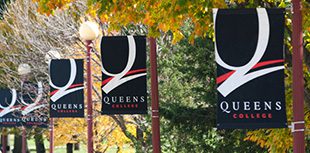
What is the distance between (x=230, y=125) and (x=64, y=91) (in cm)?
1137

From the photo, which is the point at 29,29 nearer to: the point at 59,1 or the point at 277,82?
the point at 59,1

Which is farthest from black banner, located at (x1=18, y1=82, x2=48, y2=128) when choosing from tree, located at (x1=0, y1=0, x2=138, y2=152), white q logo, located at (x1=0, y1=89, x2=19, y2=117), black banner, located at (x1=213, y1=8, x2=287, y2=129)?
black banner, located at (x1=213, y1=8, x2=287, y2=129)

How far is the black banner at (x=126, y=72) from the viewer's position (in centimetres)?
1415

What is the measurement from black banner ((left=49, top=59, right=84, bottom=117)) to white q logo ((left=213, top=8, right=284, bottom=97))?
10.5 m

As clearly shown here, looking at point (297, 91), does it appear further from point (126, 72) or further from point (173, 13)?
point (126, 72)

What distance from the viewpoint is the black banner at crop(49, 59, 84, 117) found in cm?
1970

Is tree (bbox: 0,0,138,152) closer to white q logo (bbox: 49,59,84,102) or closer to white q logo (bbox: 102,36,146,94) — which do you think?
white q logo (bbox: 49,59,84,102)

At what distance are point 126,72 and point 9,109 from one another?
16155 mm

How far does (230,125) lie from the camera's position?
30.1 ft

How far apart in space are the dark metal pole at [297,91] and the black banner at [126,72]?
519 centimetres

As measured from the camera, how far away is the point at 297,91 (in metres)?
9.18

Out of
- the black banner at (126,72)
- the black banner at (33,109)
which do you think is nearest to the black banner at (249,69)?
the black banner at (126,72)

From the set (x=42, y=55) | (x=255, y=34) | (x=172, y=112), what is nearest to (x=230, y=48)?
(x=255, y=34)

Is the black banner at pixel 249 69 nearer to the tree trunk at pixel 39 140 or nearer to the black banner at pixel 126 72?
the black banner at pixel 126 72
